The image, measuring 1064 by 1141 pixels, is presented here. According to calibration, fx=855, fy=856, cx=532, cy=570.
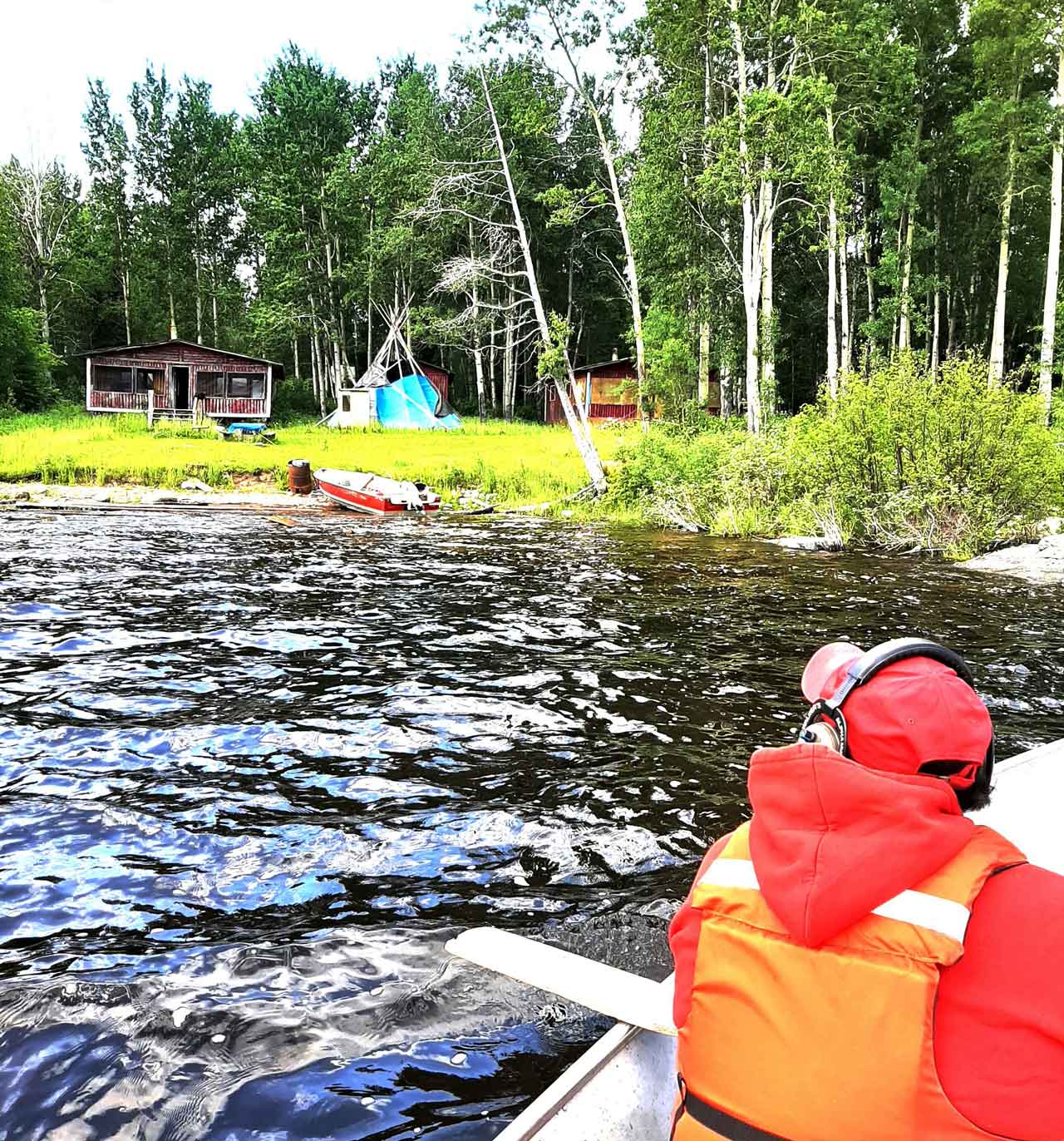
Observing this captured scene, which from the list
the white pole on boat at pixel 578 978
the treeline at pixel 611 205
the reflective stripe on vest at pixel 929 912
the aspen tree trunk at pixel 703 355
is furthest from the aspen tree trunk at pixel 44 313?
the reflective stripe on vest at pixel 929 912

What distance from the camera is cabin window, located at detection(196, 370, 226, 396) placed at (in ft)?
161

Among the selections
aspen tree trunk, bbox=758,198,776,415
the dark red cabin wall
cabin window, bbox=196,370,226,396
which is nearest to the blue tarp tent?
the dark red cabin wall

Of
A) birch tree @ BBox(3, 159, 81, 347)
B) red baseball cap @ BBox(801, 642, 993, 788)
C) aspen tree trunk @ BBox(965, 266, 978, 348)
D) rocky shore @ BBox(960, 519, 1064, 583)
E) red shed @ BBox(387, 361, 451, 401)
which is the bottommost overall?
rocky shore @ BBox(960, 519, 1064, 583)

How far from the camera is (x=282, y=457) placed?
32.2 m

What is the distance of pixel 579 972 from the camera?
9.30 feet

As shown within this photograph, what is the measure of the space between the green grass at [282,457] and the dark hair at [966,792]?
24.6 metres

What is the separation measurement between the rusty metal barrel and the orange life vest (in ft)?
91.6

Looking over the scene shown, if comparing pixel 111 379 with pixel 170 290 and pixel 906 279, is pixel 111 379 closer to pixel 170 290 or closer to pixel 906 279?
pixel 170 290

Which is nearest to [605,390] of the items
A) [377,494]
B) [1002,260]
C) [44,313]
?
[1002,260]

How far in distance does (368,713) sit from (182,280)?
57.9 meters

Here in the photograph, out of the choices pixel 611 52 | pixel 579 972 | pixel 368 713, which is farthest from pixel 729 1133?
pixel 611 52

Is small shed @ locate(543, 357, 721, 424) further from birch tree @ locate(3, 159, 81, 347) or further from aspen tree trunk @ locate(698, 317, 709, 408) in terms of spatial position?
birch tree @ locate(3, 159, 81, 347)

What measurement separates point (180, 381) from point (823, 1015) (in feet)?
178

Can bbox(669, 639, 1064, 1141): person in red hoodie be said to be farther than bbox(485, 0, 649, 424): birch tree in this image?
No
